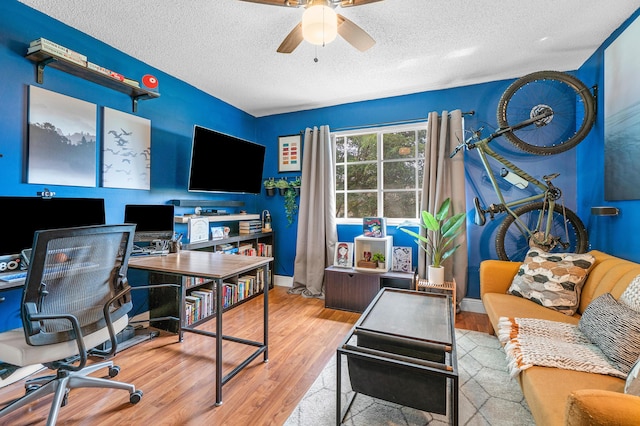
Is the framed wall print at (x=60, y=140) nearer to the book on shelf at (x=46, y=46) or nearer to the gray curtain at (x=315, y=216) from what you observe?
the book on shelf at (x=46, y=46)

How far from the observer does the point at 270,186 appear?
4137 millimetres

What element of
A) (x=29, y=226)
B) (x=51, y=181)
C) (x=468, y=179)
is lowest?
(x=29, y=226)

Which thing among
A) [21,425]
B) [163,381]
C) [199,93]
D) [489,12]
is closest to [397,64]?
[489,12]

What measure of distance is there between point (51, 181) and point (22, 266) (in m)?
0.68

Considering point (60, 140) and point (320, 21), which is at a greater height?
point (320, 21)

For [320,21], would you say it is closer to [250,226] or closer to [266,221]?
[250,226]

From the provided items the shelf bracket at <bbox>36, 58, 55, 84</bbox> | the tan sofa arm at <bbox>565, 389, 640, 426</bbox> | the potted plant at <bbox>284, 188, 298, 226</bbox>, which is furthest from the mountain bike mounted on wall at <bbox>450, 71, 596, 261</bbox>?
the shelf bracket at <bbox>36, 58, 55, 84</bbox>

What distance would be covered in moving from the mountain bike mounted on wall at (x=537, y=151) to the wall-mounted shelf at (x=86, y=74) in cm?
316

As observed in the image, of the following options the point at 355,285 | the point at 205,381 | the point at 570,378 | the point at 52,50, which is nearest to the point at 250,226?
the point at 355,285

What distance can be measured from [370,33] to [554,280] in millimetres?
2374

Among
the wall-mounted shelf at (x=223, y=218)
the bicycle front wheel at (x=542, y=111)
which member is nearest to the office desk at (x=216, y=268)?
the wall-mounted shelf at (x=223, y=218)

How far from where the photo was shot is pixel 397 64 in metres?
2.77

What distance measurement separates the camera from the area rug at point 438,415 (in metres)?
1.51

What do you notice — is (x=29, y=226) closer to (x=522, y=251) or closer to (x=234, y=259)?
(x=234, y=259)
